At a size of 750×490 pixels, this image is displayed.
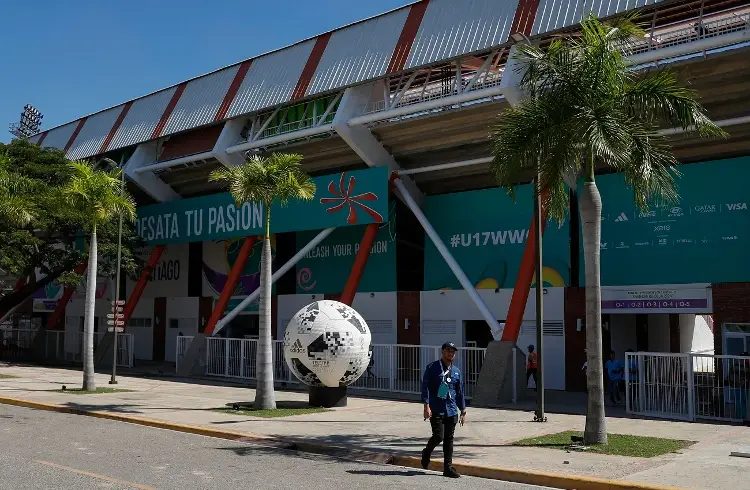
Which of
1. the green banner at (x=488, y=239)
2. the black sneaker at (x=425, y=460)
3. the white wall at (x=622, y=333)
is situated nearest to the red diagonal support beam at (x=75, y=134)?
the green banner at (x=488, y=239)

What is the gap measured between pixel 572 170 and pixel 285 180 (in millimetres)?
7843

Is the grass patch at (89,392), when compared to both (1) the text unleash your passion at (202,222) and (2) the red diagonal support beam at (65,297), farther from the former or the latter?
(2) the red diagonal support beam at (65,297)

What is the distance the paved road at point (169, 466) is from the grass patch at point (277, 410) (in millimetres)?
3101

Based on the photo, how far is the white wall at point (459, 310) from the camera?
88.0ft

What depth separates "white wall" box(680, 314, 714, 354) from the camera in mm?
29922

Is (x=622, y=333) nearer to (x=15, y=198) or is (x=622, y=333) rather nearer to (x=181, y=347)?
(x=181, y=347)

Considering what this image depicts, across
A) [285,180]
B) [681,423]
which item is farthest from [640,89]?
[285,180]

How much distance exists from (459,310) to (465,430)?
13.6 m

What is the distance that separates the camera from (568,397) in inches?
919

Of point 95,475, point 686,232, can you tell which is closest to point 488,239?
point 686,232

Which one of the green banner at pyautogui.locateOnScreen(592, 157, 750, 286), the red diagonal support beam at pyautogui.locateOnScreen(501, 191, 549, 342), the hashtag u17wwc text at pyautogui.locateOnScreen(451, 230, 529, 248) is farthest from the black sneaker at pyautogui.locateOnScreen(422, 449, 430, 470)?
the hashtag u17wwc text at pyautogui.locateOnScreen(451, 230, 529, 248)

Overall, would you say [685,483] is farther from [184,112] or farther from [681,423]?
[184,112]

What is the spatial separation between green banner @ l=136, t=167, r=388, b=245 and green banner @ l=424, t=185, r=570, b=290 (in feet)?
11.9

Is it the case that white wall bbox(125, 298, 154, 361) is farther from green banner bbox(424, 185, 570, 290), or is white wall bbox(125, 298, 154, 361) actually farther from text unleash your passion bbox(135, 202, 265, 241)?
green banner bbox(424, 185, 570, 290)
